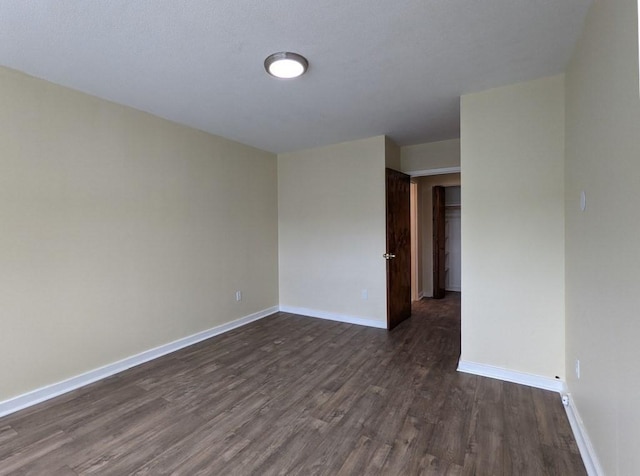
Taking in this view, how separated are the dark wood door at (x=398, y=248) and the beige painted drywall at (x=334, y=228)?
0.11 meters

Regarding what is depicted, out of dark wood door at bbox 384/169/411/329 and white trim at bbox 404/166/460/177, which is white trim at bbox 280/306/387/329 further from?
white trim at bbox 404/166/460/177

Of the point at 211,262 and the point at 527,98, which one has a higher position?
the point at 527,98

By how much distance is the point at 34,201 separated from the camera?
2.40 m

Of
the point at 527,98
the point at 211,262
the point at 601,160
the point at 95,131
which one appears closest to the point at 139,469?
the point at 211,262

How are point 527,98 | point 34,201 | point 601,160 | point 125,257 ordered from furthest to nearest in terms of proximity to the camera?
point 125,257 < point 527,98 < point 34,201 < point 601,160

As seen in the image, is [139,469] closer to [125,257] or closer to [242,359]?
[242,359]

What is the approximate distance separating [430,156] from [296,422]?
148 inches

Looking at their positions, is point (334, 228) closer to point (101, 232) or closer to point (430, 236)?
point (430, 236)

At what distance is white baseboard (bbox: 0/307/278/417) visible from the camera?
2.31 meters

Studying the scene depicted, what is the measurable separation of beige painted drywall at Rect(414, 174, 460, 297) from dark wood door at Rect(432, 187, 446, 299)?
0.38 feet

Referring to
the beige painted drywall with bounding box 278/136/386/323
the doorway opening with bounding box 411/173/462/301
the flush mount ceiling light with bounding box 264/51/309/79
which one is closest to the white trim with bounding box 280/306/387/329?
the beige painted drywall with bounding box 278/136/386/323

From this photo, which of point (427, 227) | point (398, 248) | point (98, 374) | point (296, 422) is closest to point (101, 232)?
point (98, 374)

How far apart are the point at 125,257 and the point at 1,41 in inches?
70.0

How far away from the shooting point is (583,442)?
1.80m
